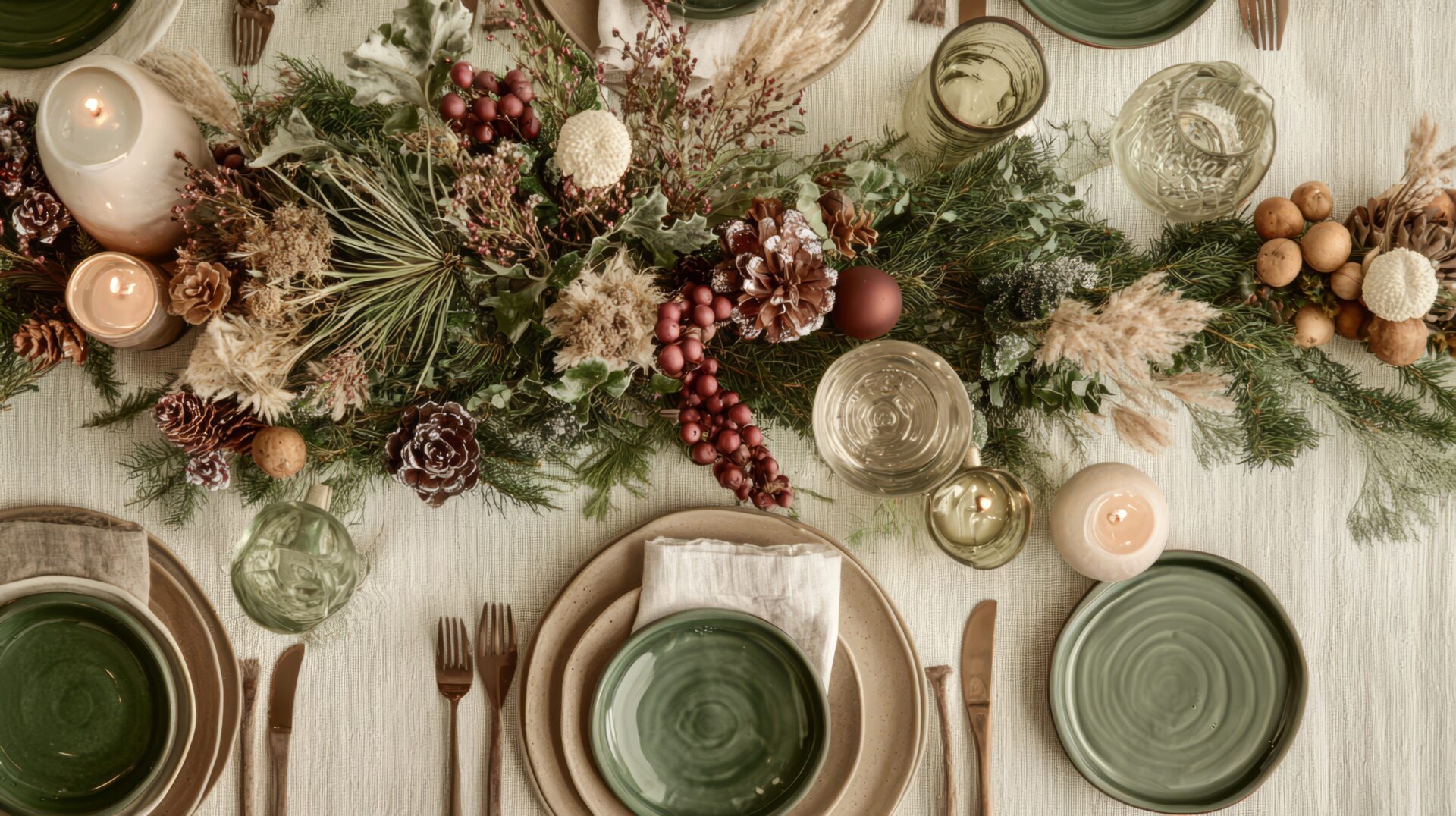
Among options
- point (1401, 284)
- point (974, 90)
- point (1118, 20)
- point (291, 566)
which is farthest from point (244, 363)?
point (1401, 284)

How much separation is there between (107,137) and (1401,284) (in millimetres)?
1446

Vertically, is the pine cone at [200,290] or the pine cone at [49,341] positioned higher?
the pine cone at [200,290]

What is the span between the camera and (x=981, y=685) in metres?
1.12

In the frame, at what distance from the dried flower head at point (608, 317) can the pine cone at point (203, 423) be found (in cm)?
40

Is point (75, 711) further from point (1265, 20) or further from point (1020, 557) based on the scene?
point (1265, 20)

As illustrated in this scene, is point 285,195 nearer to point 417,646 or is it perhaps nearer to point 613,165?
point 613,165

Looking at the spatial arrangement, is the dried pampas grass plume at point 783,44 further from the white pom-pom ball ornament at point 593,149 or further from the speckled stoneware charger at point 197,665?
the speckled stoneware charger at point 197,665

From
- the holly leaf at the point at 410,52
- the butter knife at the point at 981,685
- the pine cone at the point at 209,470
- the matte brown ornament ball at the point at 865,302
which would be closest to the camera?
the holly leaf at the point at 410,52

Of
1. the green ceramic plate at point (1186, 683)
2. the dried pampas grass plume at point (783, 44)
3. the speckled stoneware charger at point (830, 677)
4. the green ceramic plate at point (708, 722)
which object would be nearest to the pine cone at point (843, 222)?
the dried pampas grass plume at point (783, 44)

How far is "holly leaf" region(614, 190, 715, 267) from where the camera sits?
2.83 feet

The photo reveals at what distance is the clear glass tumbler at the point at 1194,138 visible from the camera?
1031 mm

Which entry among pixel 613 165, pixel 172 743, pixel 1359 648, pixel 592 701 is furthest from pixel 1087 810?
pixel 172 743

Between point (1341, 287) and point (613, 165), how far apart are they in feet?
2.98

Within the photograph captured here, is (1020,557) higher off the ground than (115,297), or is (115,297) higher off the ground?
(115,297)
